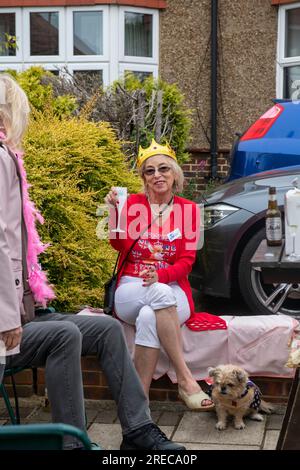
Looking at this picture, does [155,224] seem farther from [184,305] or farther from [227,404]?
[227,404]

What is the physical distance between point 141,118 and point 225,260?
3685mm

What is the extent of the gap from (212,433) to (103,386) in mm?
767

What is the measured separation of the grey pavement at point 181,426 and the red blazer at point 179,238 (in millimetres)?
586

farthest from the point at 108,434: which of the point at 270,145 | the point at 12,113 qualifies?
the point at 270,145

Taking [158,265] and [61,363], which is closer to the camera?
[61,363]

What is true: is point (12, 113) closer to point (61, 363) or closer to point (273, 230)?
point (61, 363)

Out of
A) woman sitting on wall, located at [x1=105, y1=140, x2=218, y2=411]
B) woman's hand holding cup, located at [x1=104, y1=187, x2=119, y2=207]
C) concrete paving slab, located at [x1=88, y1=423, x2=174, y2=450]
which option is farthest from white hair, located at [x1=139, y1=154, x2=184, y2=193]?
concrete paving slab, located at [x1=88, y1=423, x2=174, y2=450]

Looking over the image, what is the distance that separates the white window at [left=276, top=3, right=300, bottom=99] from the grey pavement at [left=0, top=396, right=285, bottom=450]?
8.42 meters

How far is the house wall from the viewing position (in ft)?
40.3

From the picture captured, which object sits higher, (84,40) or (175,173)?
(84,40)

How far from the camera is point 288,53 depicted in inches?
488

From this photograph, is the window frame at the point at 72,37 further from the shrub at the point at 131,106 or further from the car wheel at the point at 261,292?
the car wheel at the point at 261,292

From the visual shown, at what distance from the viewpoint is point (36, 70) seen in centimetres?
925
